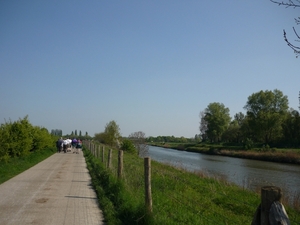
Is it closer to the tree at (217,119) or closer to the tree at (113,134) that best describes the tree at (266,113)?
the tree at (217,119)

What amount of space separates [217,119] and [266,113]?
20.1 meters

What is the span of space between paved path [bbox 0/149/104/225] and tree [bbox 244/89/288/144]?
178 ft

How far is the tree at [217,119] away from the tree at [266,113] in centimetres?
1175

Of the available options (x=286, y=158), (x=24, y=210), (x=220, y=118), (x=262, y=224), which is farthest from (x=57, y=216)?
(x=220, y=118)

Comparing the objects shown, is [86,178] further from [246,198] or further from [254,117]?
[254,117]

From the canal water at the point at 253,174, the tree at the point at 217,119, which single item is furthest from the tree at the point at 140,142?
the tree at the point at 217,119

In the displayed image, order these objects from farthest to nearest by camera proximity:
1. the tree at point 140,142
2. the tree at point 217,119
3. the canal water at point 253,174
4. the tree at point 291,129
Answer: the tree at point 217,119 → the tree at point 291,129 → the tree at point 140,142 → the canal water at point 253,174

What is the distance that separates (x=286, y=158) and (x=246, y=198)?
3131 centimetres

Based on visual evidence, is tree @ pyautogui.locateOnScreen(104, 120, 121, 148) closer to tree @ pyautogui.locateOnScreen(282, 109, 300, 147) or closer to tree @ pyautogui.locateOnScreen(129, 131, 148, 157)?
tree @ pyautogui.locateOnScreen(129, 131, 148, 157)

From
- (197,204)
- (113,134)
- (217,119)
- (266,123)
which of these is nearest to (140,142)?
(113,134)

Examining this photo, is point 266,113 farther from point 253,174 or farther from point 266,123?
point 253,174

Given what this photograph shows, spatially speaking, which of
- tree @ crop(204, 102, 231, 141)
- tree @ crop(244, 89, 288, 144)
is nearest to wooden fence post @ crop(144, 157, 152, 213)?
tree @ crop(244, 89, 288, 144)

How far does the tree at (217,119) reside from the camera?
8188 centimetres

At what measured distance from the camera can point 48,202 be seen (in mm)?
8898
